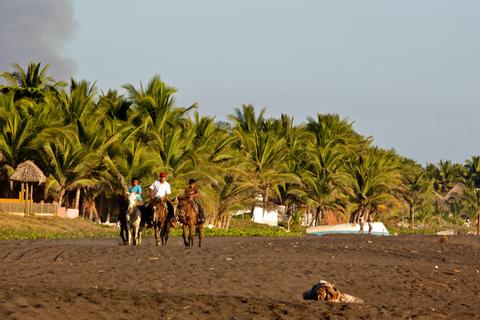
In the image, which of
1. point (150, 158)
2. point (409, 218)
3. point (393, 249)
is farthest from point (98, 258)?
point (409, 218)

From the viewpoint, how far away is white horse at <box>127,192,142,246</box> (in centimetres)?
2644

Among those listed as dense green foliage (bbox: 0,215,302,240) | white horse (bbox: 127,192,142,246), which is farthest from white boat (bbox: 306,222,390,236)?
white horse (bbox: 127,192,142,246)

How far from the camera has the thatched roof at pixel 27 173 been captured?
44.2 metres

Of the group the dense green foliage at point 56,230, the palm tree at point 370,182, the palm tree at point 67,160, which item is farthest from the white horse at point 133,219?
the palm tree at point 370,182

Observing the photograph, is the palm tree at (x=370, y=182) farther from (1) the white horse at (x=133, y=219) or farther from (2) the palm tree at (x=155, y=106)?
(1) the white horse at (x=133, y=219)

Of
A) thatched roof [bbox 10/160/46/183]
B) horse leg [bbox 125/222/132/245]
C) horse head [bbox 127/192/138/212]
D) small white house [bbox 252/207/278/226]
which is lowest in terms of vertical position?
horse leg [bbox 125/222/132/245]

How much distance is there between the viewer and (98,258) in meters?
22.2

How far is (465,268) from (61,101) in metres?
30.4

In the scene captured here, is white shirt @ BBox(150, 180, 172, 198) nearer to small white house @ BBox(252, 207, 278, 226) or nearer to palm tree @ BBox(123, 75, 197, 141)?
palm tree @ BBox(123, 75, 197, 141)

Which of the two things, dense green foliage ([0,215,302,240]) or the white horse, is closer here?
the white horse

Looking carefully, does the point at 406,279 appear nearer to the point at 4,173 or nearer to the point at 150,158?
the point at 150,158

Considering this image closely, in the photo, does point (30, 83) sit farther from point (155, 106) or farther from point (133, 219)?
point (133, 219)

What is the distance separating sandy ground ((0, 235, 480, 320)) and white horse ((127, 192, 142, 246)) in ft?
4.61

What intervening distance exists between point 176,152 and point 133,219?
2147 centimetres
